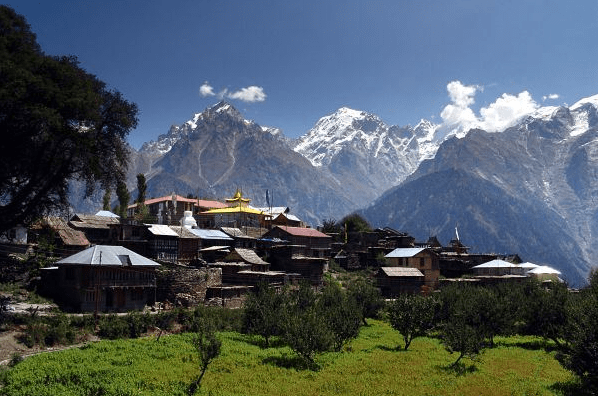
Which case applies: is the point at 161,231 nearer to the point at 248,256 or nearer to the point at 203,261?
the point at 203,261

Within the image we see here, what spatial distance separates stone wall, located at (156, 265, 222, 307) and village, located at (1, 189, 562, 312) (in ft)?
0.38

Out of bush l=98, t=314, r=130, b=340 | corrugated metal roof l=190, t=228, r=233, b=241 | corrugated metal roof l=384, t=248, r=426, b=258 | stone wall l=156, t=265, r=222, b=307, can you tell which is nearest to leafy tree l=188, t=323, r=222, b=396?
bush l=98, t=314, r=130, b=340

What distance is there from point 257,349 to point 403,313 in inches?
648

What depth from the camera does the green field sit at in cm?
3528

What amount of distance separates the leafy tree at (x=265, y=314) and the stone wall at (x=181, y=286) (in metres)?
8.98

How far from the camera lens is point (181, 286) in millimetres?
63594

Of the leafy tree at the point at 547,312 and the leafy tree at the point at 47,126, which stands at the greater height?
the leafy tree at the point at 47,126

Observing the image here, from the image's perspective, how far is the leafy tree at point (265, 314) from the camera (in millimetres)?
52156

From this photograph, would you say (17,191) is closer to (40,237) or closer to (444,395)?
(40,237)

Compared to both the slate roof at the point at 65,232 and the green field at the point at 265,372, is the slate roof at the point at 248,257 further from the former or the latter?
the green field at the point at 265,372

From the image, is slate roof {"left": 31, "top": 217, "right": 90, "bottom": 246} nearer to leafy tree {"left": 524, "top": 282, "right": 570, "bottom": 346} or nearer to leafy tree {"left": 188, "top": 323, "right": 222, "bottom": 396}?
leafy tree {"left": 188, "top": 323, "right": 222, "bottom": 396}

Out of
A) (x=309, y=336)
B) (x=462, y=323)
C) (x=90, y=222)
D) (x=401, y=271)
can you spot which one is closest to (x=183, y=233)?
(x=90, y=222)

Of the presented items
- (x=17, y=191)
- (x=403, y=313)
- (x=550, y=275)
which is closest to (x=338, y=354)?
(x=403, y=313)

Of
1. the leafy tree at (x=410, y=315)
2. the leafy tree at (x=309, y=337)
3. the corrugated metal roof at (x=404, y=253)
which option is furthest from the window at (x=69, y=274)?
the corrugated metal roof at (x=404, y=253)
